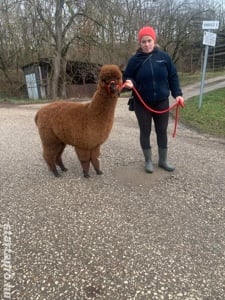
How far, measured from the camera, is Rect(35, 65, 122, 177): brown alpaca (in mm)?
3657

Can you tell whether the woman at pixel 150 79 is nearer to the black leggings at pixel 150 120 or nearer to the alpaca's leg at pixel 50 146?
the black leggings at pixel 150 120

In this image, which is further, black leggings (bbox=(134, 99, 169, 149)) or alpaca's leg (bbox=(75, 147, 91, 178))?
black leggings (bbox=(134, 99, 169, 149))

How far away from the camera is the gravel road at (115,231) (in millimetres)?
2260

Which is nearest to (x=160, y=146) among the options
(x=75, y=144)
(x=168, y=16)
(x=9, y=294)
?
(x=75, y=144)

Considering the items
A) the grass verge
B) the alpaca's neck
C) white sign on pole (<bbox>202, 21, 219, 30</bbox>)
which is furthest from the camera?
white sign on pole (<bbox>202, 21, 219, 30</bbox>)

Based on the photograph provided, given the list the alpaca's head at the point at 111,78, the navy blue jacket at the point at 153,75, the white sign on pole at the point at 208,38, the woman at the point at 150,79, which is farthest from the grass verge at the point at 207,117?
the alpaca's head at the point at 111,78

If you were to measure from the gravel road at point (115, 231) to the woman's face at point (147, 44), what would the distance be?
173 centimetres

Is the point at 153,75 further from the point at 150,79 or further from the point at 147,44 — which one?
the point at 147,44

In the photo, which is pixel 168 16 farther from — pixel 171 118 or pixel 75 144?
pixel 75 144

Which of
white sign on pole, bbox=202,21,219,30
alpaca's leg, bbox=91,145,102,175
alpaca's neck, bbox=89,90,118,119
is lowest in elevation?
alpaca's leg, bbox=91,145,102,175

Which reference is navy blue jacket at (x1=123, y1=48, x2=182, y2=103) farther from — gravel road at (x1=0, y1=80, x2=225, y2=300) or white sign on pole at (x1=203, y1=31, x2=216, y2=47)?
white sign on pole at (x1=203, y1=31, x2=216, y2=47)

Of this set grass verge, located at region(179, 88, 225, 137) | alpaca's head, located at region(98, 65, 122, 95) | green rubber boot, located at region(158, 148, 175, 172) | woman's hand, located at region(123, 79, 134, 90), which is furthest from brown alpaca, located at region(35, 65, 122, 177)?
grass verge, located at region(179, 88, 225, 137)

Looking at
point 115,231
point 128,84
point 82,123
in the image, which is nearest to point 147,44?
point 128,84

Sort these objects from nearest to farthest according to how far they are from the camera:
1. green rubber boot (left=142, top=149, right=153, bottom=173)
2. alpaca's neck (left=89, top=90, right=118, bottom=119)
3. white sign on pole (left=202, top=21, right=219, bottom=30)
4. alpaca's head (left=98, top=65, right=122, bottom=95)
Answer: alpaca's head (left=98, top=65, right=122, bottom=95)
alpaca's neck (left=89, top=90, right=118, bottom=119)
green rubber boot (left=142, top=149, right=153, bottom=173)
white sign on pole (left=202, top=21, right=219, bottom=30)
